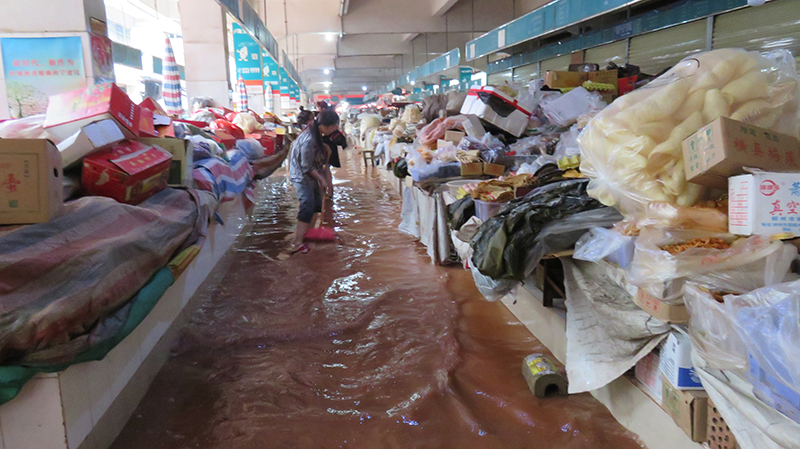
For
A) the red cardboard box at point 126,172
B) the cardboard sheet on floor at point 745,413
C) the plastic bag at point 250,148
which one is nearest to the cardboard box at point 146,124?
the red cardboard box at point 126,172

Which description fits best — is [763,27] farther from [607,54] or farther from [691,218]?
[691,218]

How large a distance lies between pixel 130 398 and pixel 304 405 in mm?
770

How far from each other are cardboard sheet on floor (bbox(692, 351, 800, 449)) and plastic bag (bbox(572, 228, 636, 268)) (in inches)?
17.2

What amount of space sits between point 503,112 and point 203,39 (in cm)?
664

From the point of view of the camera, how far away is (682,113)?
1889mm

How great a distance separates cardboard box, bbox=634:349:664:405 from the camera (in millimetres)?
1837

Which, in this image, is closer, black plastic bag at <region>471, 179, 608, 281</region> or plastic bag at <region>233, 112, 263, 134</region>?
black plastic bag at <region>471, 179, 608, 281</region>

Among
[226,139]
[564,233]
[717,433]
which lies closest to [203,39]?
[226,139]

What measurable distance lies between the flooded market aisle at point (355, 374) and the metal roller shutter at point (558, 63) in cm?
593

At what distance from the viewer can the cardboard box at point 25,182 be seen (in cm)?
179

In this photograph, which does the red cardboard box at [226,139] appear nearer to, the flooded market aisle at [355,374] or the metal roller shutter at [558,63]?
the flooded market aisle at [355,374]

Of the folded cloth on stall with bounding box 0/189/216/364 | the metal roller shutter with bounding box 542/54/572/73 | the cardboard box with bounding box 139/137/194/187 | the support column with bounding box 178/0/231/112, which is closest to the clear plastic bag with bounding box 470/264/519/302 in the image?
the folded cloth on stall with bounding box 0/189/216/364

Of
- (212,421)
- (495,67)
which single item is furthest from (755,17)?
(495,67)

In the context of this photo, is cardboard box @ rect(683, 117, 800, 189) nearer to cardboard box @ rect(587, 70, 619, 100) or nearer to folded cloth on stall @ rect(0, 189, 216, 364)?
folded cloth on stall @ rect(0, 189, 216, 364)
